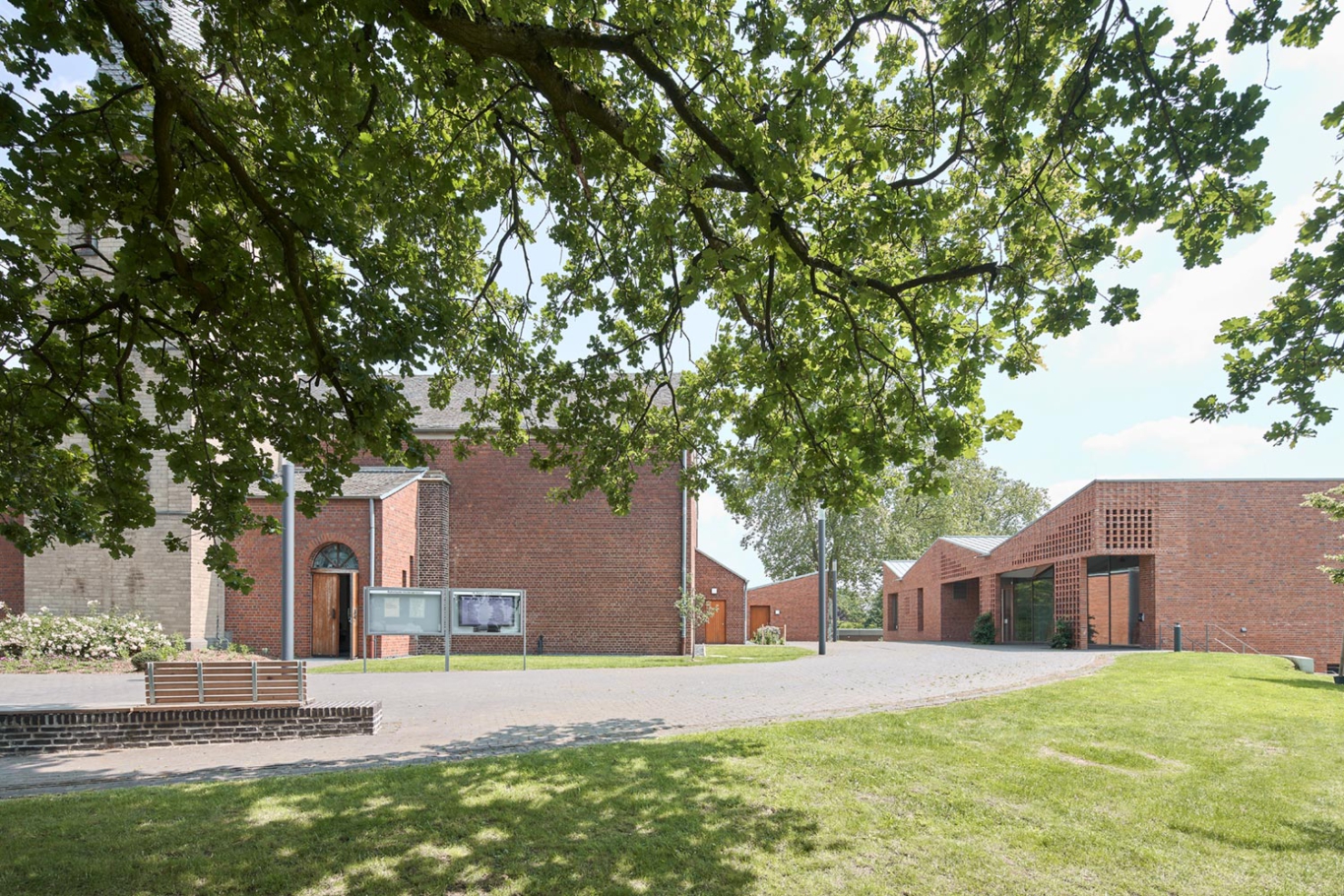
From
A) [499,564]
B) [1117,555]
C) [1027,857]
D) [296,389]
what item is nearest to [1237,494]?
[1117,555]

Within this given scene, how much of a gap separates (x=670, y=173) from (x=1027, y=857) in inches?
198

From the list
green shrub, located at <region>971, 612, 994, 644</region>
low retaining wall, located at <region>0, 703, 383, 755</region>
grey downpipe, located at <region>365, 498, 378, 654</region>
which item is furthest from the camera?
green shrub, located at <region>971, 612, 994, 644</region>

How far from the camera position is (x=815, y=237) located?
22.7 feet

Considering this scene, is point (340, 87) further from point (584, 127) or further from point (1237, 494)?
point (1237, 494)

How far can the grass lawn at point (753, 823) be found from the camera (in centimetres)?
466

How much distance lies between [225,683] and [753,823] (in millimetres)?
6652

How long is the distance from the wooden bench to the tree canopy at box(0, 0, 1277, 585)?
123 inches

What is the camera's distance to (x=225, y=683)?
916 centimetres

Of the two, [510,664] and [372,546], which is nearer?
[510,664]

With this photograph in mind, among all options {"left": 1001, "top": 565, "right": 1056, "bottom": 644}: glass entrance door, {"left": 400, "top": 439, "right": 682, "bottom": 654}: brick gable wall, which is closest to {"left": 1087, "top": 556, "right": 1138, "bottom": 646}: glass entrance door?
{"left": 1001, "top": 565, "right": 1056, "bottom": 644}: glass entrance door

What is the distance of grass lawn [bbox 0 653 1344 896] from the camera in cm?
466

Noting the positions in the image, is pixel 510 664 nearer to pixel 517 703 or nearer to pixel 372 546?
pixel 372 546

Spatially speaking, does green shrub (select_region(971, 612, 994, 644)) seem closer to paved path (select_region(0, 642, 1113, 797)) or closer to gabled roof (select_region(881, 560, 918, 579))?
gabled roof (select_region(881, 560, 918, 579))

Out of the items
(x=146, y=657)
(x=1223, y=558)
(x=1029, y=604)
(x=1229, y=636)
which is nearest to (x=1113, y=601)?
(x=1229, y=636)
